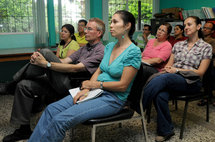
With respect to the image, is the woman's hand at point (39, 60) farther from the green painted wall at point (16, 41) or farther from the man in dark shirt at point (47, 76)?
the green painted wall at point (16, 41)

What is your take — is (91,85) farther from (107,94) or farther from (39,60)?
(39,60)

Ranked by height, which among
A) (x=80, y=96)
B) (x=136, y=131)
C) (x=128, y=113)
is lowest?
(x=136, y=131)

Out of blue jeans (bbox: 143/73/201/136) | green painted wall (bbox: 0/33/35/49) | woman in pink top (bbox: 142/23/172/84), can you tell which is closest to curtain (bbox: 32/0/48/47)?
green painted wall (bbox: 0/33/35/49)

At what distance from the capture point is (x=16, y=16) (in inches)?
169

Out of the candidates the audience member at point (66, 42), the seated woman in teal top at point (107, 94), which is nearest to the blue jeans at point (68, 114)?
the seated woman in teal top at point (107, 94)

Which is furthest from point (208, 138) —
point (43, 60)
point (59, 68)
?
point (43, 60)

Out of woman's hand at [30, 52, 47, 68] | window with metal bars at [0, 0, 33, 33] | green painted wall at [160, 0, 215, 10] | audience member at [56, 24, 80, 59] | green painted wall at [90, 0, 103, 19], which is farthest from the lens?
green painted wall at [90, 0, 103, 19]

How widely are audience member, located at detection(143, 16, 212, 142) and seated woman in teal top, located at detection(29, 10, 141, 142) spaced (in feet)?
1.50

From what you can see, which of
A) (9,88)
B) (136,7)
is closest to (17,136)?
(9,88)

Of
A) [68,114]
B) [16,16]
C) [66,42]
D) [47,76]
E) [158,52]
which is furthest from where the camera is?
[16,16]

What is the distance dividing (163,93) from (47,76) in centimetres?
108

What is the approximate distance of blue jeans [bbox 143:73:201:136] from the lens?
1896 millimetres

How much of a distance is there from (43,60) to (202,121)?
1.82 metres

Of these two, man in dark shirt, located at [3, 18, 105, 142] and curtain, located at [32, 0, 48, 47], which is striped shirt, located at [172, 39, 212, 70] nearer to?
man in dark shirt, located at [3, 18, 105, 142]
